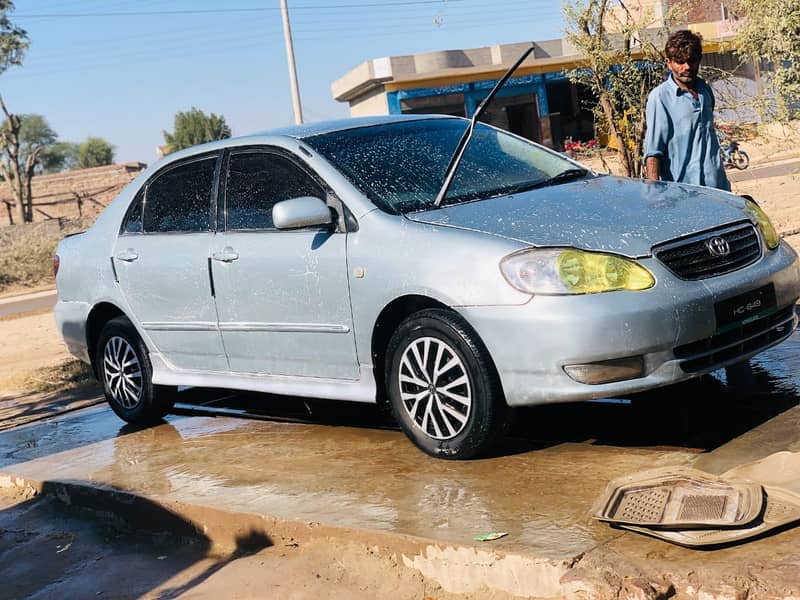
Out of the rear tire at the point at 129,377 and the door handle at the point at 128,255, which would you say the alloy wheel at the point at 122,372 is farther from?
the door handle at the point at 128,255

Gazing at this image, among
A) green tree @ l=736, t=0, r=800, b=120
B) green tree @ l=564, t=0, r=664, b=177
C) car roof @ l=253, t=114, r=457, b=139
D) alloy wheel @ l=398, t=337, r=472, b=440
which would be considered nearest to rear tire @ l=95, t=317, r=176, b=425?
car roof @ l=253, t=114, r=457, b=139

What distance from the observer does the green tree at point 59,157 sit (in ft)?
337

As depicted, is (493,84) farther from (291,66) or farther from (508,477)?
(508,477)

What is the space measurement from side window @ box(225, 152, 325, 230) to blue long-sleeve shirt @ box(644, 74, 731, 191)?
211cm

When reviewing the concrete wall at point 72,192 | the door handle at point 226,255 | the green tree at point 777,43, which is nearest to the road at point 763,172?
the green tree at point 777,43

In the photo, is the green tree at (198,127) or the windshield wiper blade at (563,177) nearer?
the windshield wiper blade at (563,177)

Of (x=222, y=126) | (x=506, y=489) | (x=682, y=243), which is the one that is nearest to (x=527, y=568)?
(x=506, y=489)

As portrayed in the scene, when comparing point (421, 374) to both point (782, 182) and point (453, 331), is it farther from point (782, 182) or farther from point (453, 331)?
point (782, 182)

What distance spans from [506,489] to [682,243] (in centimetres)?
129

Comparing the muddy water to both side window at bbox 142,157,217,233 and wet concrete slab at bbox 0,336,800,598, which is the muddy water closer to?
wet concrete slab at bbox 0,336,800,598

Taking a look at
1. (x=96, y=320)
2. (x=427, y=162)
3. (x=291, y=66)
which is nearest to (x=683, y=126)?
(x=427, y=162)

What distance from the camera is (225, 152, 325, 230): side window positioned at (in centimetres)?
587

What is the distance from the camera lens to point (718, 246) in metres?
4.91

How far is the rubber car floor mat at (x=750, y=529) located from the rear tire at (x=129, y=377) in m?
3.91
